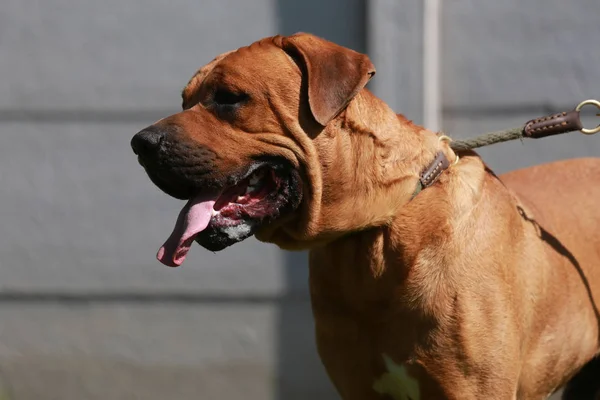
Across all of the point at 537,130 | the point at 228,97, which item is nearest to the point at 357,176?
the point at 228,97

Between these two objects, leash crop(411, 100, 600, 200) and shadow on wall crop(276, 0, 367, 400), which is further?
shadow on wall crop(276, 0, 367, 400)

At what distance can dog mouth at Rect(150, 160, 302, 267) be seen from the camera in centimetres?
339

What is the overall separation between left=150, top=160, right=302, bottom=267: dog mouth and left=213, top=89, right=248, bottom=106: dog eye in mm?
225

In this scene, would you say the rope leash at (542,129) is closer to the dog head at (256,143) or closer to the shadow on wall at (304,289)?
the dog head at (256,143)

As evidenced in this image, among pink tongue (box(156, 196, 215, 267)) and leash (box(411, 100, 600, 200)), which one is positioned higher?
leash (box(411, 100, 600, 200))

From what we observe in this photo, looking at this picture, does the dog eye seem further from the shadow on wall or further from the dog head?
the shadow on wall

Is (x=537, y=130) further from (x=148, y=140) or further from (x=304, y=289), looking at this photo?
(x=304, y=289)

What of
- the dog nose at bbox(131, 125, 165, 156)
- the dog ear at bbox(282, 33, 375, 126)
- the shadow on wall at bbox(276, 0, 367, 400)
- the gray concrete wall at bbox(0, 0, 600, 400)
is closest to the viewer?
the dog nose at bbox(131, 125, 165, 156)

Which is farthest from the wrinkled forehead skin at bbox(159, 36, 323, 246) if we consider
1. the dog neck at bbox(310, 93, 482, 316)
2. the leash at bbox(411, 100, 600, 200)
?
the leash at bbox(411, 100, 600, 200)

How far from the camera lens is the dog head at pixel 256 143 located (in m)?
3.33

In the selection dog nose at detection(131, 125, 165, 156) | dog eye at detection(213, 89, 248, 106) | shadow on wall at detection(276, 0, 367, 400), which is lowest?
shadow on wall at detection(276, 0, 367, 400)

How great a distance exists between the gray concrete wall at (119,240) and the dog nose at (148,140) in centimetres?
246

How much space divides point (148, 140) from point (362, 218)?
799 mm

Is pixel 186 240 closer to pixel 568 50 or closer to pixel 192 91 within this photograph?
pixel 192 91
